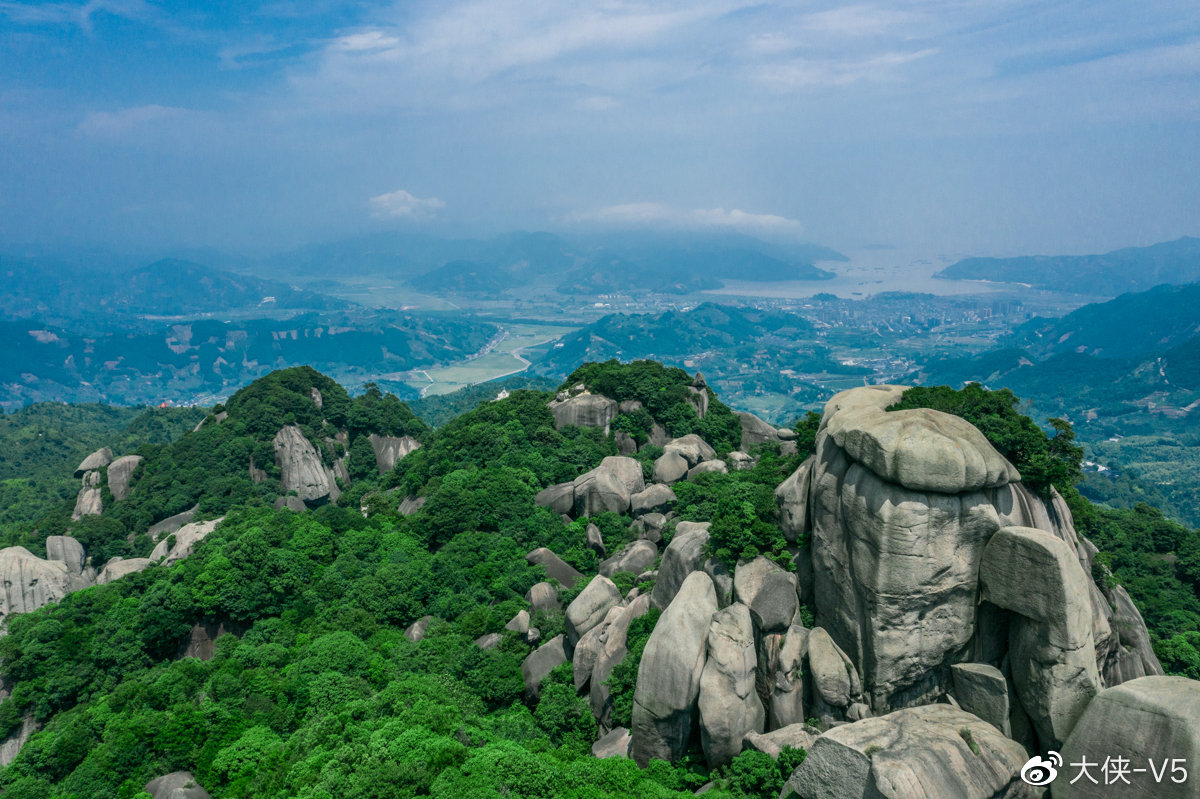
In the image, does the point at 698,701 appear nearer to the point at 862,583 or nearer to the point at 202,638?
the point at 862,583

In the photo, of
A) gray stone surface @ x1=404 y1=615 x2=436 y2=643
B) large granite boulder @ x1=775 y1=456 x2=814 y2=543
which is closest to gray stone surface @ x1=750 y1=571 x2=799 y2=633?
large granite boulder @ x1=775 y1=456 x2=814 y2=543

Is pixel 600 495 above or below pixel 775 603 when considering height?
below

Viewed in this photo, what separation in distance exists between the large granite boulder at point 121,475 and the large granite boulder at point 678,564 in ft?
137

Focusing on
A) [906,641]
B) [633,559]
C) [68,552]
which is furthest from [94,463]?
[906,641]

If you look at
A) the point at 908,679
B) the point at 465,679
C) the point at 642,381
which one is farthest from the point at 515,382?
the point at 908,679

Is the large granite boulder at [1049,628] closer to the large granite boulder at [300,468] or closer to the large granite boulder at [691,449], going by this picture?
the large granite boulder at [691,449]

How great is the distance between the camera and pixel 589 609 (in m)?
22.0

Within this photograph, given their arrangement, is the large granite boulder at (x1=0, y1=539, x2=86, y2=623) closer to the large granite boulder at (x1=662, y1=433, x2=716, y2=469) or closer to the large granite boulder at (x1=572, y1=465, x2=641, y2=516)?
the large granite boulder at (x1=572, y1=465, x2=641, y2=516)

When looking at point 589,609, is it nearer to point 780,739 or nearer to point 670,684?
point 670,684

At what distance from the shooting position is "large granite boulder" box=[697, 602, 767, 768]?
53.1ft

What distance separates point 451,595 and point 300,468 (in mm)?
23929

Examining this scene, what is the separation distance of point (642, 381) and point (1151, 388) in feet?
393

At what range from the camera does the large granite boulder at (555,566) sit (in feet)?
90.9

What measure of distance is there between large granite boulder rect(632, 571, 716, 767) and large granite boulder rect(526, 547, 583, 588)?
10436 millimetres
